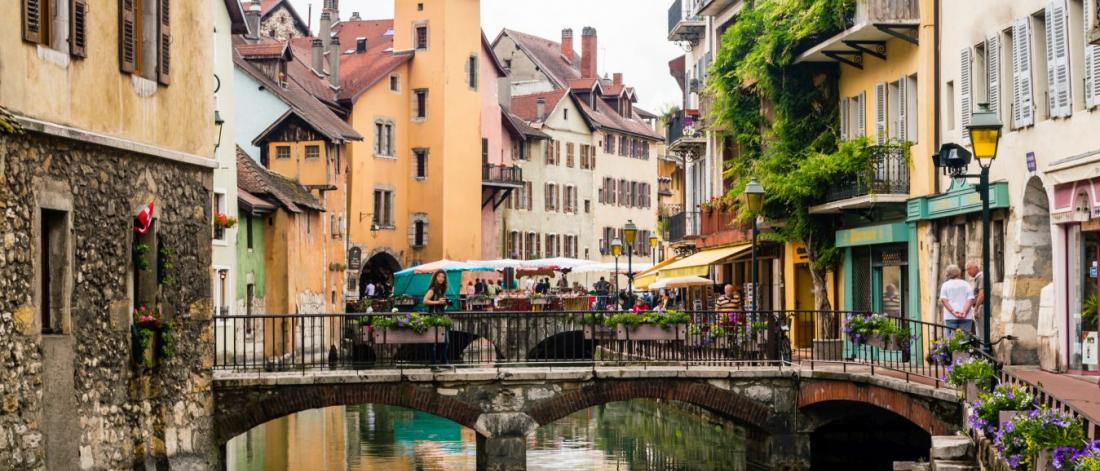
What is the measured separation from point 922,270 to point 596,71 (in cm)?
6994

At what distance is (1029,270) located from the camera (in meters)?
26.7

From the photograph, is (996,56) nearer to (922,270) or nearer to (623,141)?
(922,270)

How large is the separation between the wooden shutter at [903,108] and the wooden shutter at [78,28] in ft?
55.5

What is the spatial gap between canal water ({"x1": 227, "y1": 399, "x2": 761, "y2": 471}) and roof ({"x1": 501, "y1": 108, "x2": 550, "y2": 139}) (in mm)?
42046

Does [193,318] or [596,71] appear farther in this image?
[596,71]

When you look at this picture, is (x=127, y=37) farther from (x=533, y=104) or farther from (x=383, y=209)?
(x=533, y=104)

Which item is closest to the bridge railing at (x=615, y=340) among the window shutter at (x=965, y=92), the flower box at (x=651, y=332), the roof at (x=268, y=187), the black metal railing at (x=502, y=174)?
the flower box at (x=651, y=332)

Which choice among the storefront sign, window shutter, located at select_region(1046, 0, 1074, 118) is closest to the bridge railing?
the storefront sign

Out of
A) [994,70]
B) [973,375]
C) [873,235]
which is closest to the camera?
[973,375]

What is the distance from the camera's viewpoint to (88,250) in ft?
68.4

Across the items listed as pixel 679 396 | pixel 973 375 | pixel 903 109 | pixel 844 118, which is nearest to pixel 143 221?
pixel 679 396

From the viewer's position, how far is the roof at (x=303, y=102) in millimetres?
60562

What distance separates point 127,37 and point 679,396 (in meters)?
10.4

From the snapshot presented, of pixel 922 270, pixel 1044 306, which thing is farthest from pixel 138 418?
pixel 922 270
